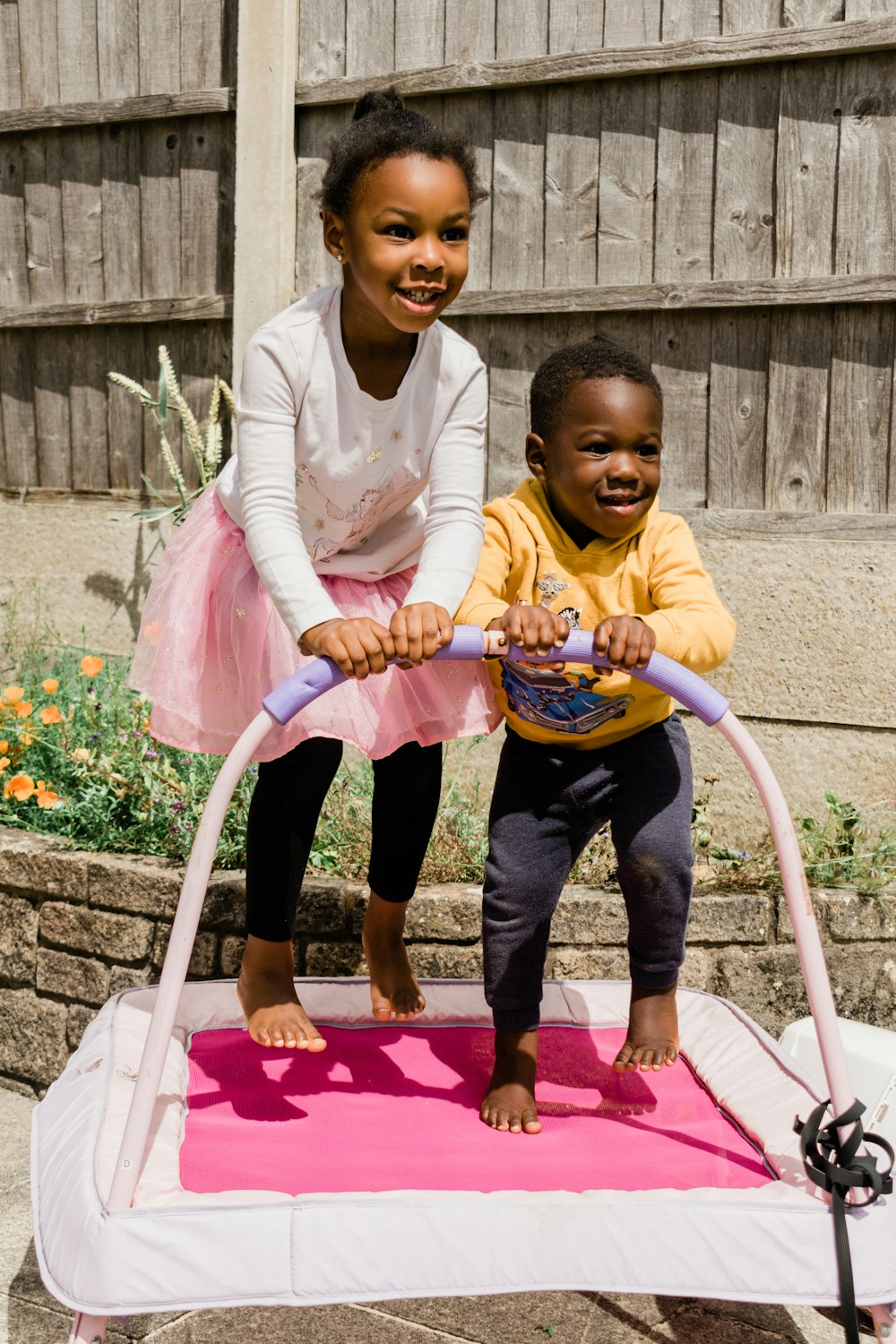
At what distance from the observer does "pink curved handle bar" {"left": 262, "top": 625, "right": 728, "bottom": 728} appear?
1897mm

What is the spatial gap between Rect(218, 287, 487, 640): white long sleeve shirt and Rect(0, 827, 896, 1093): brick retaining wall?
3.21 feet

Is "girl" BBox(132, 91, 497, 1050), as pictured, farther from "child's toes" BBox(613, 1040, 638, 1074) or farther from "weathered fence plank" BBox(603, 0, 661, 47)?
"weathered fence plank" BBox(603, 0, 661, 47)

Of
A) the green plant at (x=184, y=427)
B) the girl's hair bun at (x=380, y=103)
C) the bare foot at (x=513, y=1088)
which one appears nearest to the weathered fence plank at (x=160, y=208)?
the green plant at (x=184, y=427)

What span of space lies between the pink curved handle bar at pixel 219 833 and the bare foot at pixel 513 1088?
56 centimetres

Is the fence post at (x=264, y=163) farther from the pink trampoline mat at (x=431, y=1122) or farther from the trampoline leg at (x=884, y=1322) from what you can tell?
the trampoline leg at (x=884, y=1322)

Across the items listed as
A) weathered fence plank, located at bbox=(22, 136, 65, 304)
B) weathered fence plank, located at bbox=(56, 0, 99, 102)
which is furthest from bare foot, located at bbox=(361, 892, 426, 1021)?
weathered fence plank, located at bbox=(56, 0, 99, 102)

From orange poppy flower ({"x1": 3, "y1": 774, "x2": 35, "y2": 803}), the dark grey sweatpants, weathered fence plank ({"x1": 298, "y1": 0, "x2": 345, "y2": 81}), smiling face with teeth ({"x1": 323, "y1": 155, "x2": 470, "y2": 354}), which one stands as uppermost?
weathered fence plank ({"x1": 298, "y1": 0, "x2": 345, "y2": 81})

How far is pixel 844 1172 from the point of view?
1.79 meters

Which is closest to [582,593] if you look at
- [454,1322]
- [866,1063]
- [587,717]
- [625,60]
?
[587,717]

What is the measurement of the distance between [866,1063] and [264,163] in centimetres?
316

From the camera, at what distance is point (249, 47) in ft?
13.2

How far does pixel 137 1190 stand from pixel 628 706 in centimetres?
112

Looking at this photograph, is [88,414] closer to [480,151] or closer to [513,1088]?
[480,151]

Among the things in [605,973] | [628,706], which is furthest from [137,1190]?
[605,973]
